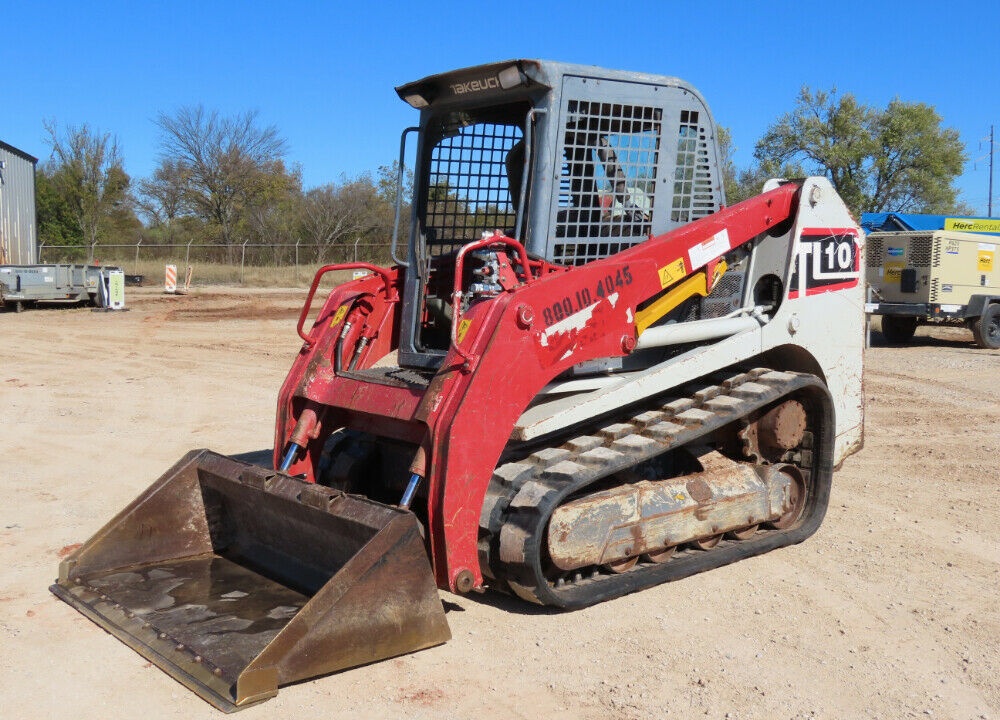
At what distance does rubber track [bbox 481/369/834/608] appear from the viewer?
451 centimetres

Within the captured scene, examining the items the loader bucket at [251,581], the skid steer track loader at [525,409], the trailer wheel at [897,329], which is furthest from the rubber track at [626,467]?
the trailer wheel at [897,329]

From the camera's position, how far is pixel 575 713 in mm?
3807

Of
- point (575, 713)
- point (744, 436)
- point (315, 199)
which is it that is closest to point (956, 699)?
point (575, 713)

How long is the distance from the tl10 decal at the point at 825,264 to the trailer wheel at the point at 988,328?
12.4 metres

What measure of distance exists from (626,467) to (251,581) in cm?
189

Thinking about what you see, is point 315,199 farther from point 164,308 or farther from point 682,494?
point 682,494

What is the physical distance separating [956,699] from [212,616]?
3.08 meters

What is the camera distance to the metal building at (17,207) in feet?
98.1

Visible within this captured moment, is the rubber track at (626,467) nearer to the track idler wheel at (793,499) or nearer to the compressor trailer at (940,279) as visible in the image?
the track idler wheel at (793,499)

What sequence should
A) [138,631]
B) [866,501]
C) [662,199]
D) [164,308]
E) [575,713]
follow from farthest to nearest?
1. [164,308]
2. [866,501]
3. [662,199]
4. [138,631]
5. [575,713]

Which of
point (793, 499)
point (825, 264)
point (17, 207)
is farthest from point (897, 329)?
point (17, 207)

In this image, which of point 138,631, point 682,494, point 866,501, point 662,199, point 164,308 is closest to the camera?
point 138,631

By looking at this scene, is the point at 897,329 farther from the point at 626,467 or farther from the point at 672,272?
the point at 626,467

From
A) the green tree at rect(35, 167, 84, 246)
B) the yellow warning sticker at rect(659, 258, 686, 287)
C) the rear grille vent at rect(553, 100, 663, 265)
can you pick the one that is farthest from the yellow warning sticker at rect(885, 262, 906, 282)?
the green tree at rect(35, 167, 84, 246)
